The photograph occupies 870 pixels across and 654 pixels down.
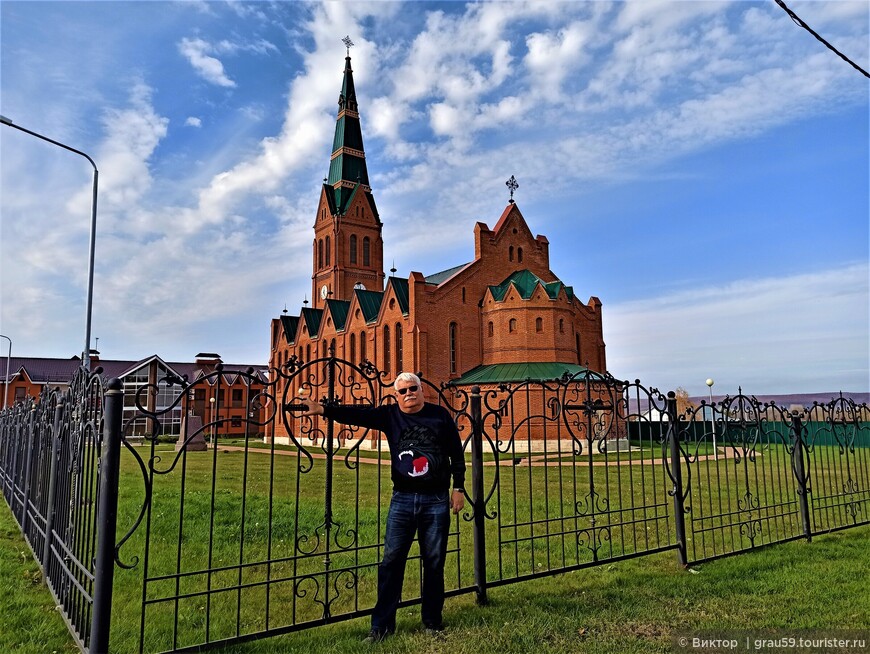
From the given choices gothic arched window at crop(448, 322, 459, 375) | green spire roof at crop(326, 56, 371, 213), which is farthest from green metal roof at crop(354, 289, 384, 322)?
green spire roof at crop(326, 56, 371, 213)

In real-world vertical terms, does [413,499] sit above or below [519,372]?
below

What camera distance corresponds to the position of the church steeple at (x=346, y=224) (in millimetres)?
45875

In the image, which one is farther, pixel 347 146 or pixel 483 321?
pixel 347 146

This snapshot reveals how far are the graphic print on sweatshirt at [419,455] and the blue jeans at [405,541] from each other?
19 cm

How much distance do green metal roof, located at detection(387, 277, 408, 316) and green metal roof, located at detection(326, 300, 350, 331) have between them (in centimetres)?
735

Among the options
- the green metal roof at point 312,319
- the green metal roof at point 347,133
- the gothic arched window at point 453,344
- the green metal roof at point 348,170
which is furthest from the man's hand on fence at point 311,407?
the green metal roof at point 347,133

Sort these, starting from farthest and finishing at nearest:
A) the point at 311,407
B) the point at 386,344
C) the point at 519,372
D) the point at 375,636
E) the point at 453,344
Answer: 1. the point at 386,344
2. the point at 453,344
3. the point at 519,372
4. the point at 375,636
5. the point at 311,407

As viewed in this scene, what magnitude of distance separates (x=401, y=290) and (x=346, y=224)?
16502 mm

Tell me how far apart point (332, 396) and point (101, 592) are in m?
1.95

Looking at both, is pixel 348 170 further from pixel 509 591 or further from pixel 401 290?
pixel 509 591

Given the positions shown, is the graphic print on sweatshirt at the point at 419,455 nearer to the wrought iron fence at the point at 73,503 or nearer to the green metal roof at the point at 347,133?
the wrought iron fence at the point at 73,503

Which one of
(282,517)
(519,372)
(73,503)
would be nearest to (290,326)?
(519,372)

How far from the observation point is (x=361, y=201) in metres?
47.3

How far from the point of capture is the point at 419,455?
431cm
